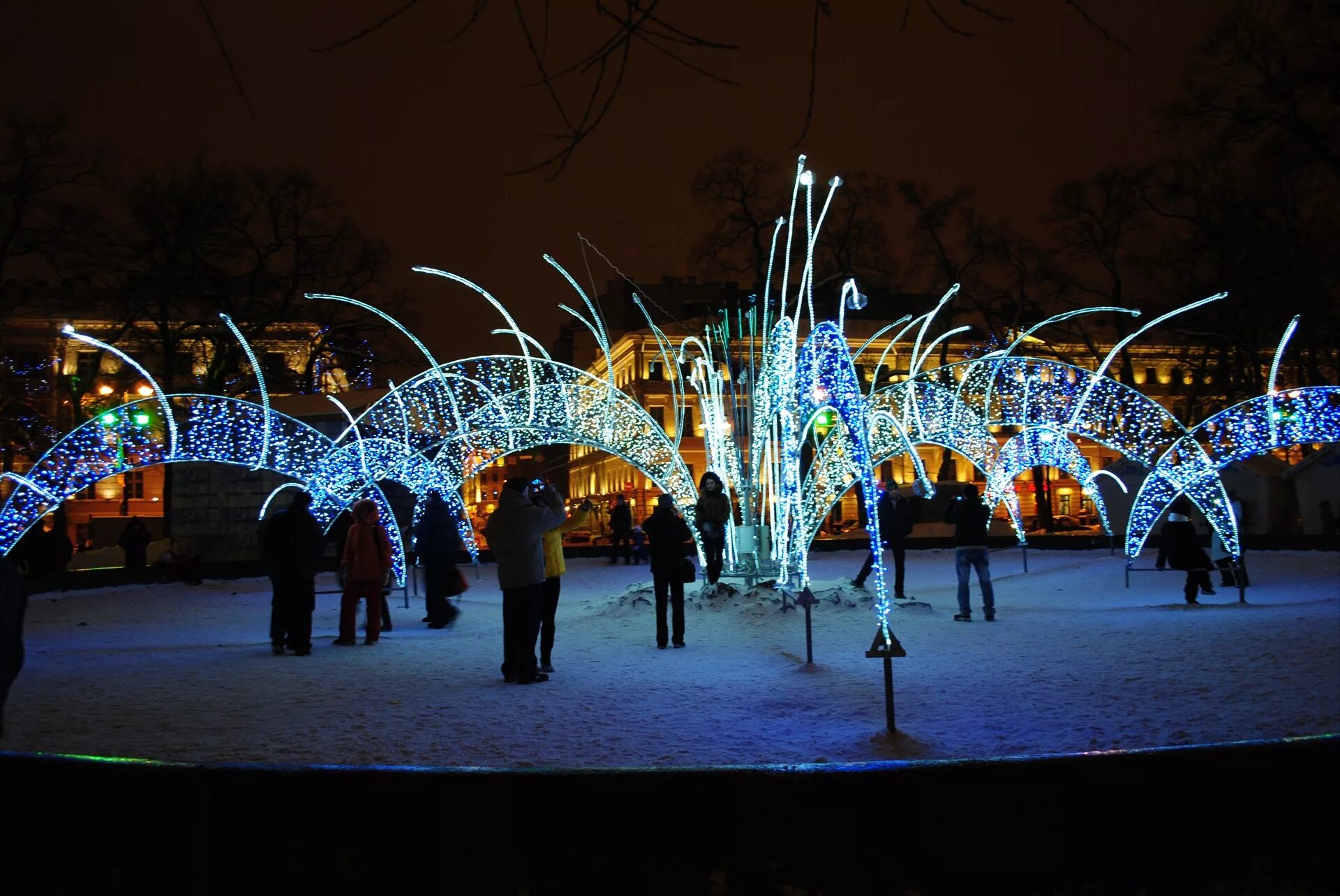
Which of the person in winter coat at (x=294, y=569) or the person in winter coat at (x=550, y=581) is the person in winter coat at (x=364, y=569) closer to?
the person in winter coat at (x=294, y=569)

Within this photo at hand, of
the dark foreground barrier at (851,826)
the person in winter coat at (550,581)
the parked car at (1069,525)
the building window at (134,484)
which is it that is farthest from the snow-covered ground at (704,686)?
the building window at (134,484)

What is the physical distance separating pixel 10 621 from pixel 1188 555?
13.6 metres

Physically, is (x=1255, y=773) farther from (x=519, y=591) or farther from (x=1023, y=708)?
(x=519, y=591)

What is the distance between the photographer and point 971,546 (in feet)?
45.9

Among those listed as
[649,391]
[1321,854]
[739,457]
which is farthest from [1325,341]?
[649,391]

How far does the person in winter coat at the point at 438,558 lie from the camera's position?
14523 millimetres

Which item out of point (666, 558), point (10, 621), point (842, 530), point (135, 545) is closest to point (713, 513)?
point (666, 558)

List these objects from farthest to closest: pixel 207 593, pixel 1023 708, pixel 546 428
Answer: pixel 207 593, pixel 546 428, pixel 1023 708

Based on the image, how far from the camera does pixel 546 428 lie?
58.7 ft

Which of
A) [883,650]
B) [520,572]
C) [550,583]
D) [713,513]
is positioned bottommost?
[883,650]

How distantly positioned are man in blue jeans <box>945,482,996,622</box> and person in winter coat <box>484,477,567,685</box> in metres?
6.06

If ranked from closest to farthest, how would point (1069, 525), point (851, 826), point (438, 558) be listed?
point (851, 826) < point (438, 558) < point (1069, 525)

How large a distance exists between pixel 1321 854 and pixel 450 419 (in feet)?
59.2

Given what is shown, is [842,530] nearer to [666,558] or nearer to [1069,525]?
[1069,525]
